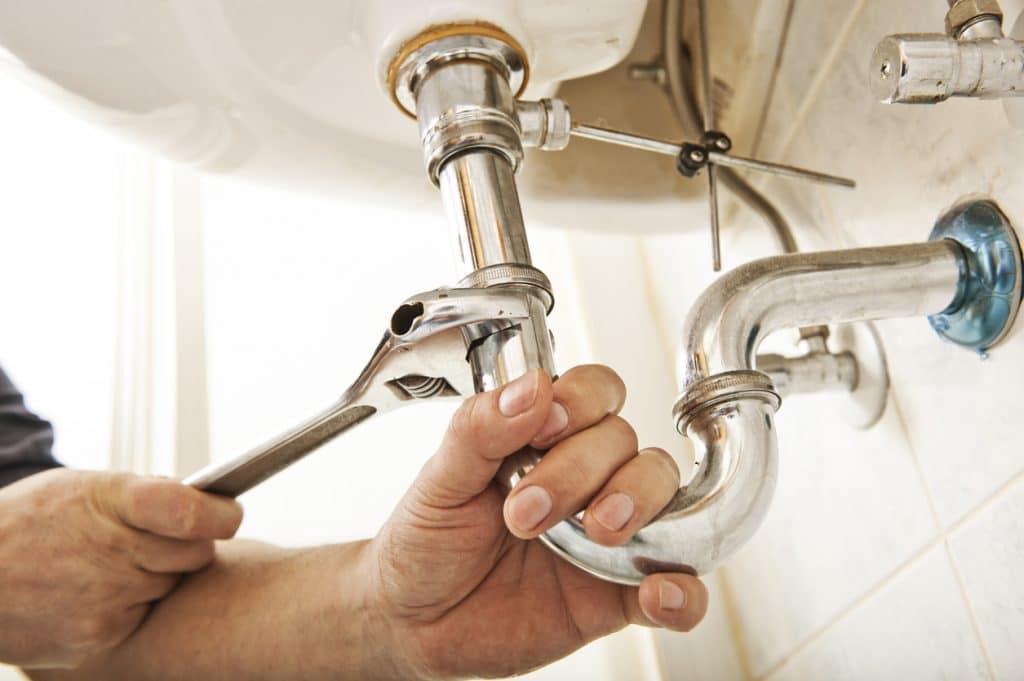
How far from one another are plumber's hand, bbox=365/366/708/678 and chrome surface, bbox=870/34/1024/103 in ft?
0.54

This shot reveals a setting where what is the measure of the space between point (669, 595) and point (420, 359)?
14 cm

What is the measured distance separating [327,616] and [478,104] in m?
0.30

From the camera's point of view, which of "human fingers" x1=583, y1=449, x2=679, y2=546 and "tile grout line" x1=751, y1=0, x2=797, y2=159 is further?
"tile grout line" x1=751, y1=0, x2=797, y2=159

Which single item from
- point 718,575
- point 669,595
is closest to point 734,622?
point 718,575

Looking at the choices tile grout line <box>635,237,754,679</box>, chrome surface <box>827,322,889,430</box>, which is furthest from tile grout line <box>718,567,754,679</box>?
chrome surface <box>827,322,889,430</box>

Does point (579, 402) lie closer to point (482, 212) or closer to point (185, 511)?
point (482, 212)

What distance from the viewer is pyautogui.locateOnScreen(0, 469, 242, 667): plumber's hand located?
49cm

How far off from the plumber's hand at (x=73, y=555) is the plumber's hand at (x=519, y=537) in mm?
138

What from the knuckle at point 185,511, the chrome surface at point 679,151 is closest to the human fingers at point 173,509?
the knuckle at point 185,511

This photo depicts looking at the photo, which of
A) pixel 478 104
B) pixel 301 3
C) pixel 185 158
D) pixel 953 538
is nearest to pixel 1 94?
pixel 185 158

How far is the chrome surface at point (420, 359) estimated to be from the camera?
32 cm

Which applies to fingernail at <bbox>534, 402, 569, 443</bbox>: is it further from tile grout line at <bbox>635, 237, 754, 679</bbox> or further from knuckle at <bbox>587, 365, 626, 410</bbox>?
tile grout line at <bbox>635, 237, 754, 679</bbox>

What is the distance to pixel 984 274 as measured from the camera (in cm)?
39

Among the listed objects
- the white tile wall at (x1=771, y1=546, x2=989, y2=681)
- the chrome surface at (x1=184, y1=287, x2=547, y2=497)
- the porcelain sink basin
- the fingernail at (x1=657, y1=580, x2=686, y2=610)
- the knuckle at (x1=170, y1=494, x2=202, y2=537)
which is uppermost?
the porcelain sink basin
